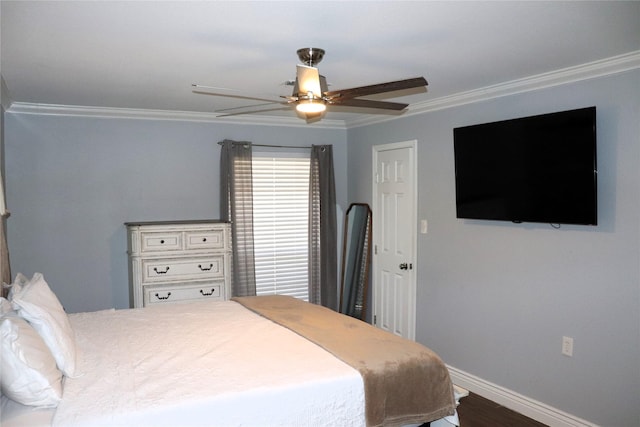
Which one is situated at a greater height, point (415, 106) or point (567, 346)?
point (415, 106)

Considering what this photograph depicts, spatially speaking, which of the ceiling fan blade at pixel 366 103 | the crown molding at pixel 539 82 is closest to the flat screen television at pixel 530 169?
the crown molding at pixel 539 82

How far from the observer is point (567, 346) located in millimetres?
3338

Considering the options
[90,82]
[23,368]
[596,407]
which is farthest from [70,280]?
[596,407]

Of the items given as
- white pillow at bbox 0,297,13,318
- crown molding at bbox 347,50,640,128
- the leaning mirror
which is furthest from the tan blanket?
the leaning mirror

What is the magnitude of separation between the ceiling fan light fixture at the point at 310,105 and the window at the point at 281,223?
2.62 m

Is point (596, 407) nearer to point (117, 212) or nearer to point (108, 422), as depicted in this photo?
point (108, 422)

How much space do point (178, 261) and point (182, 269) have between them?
83mm

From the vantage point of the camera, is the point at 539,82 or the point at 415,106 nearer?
the point at 539,82

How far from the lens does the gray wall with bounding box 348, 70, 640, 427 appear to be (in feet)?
9.83

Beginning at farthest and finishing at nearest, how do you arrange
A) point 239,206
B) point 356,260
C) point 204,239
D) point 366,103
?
1. point 356,260
2. point 239,206
3. point 204,239
4. point 366,103

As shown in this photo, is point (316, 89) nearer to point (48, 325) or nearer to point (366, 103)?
point (366, 103)

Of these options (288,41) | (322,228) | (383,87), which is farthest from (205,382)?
(322,228)

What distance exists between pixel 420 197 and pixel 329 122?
1.54 metres

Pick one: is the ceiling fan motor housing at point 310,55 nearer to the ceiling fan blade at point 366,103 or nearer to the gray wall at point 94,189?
the ceiling fan blade at point 366,103
